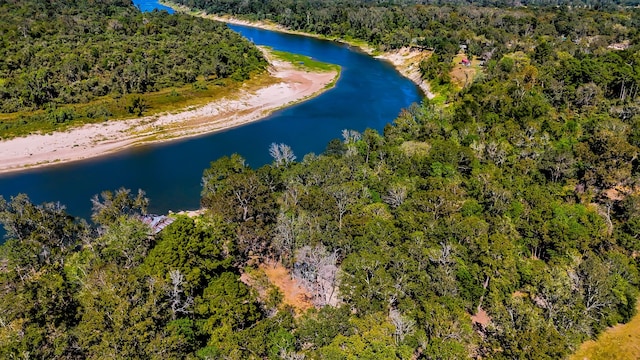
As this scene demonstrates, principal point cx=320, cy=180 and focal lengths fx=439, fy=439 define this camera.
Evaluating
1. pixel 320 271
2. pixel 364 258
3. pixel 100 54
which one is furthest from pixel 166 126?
pixel 364 258

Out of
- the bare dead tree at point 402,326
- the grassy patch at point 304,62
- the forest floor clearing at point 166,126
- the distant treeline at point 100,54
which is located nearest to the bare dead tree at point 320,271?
the bare dead tree at point 402,326

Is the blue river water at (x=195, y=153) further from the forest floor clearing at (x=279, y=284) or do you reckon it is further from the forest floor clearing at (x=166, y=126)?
the forest floor clearing at (x=279, y=284)

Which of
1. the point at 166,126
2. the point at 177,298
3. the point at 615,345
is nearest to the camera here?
the point at 177,298

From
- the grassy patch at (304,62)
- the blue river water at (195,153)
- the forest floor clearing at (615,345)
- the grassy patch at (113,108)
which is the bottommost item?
Result: the forest floor clearing at (615,345)

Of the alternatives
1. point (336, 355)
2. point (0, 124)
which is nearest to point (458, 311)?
point (336, 355)

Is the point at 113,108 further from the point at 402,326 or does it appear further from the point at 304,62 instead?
the point at 402,326

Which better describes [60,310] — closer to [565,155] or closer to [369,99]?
[565,155]
